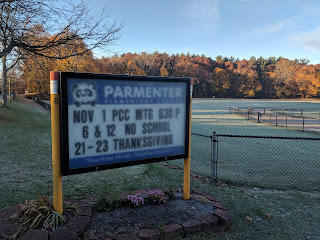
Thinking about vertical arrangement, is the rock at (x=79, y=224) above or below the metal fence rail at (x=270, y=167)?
above

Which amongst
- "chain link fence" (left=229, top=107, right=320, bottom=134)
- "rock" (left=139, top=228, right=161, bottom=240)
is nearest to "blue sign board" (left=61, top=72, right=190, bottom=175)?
"rock" (left=139, top=228, right=161, bottom=240)

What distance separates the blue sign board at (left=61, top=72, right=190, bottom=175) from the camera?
3.10 m

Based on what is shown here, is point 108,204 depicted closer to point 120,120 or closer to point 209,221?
point 120,120

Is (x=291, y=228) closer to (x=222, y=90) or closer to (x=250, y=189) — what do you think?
(x=250, y=189)

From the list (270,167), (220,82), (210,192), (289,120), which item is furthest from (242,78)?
(210,192)

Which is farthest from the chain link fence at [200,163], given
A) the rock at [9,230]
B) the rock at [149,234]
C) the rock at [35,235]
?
the rock at [9,230]

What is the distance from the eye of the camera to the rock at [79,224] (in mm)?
2943

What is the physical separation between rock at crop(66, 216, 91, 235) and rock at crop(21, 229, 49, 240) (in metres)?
0.28

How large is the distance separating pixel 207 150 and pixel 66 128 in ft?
26.4

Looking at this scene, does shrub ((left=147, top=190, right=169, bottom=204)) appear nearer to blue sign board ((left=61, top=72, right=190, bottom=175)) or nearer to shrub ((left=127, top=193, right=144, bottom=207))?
shrub ((left=127, top=193, right=144, bottom=207))

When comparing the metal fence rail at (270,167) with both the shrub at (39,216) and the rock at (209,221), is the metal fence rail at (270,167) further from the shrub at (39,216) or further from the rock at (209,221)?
the shrub at (39,216)

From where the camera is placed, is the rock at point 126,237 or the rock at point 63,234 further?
the rock at point 126,237

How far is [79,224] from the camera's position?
9.99 feet

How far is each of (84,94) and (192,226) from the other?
7.06ft
